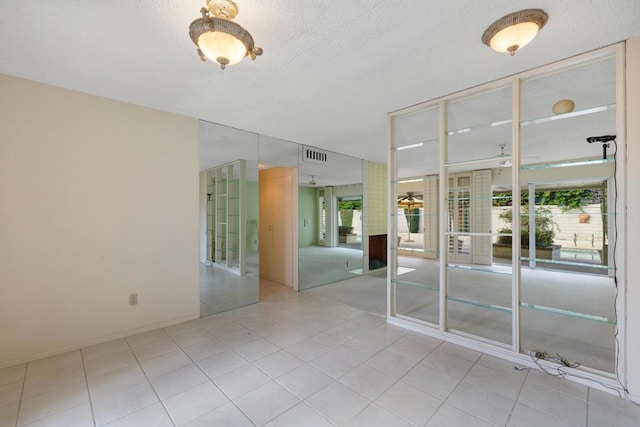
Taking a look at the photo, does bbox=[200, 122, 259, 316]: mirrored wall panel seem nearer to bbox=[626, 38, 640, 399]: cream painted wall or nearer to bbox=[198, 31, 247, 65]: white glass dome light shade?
bbox=[198, 31, 247, 65]: white glass dome light shade

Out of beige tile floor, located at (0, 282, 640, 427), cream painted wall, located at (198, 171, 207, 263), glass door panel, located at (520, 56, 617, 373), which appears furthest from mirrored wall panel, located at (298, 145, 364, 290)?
glass door panel, located at (520, 56, 617, 373)

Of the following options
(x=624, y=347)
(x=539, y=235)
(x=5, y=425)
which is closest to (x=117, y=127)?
(x=5, y=425)

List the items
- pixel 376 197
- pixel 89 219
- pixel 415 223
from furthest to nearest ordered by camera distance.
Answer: pixel 376 197 < pixel 415 223 < pixel 89 219

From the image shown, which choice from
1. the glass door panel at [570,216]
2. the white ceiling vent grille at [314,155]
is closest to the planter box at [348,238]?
the white ceiling vent grille at [314,155]

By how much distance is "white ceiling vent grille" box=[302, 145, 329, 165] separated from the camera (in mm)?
4934

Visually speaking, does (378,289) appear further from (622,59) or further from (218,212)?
(622,59)

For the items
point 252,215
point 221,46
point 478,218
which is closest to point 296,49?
point 221,46

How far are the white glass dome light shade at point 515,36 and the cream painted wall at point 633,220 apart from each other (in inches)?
35.9

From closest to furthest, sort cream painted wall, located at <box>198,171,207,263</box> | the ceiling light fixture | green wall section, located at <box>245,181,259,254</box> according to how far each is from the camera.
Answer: the ceiling light fixture → cream painted wall, located at <box>198,171,207,263</box> → green wall section, located at <box>245,181,259,254</box>

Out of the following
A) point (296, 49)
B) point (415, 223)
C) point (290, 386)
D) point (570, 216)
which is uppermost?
point (296, 49)

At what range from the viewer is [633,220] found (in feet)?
6.41

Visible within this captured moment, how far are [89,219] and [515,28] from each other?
410cm

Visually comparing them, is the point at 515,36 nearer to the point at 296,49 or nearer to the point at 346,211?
the point at 296,49

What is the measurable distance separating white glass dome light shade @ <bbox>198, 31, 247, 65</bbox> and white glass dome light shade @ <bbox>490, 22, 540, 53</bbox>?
1725 mm
